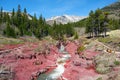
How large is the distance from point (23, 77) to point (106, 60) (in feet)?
64.5

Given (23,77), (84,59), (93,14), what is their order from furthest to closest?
(93,14) → (84,59) → (23,77)

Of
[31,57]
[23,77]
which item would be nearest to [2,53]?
[31,57]

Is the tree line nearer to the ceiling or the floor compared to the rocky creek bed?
nearer to the ceiling

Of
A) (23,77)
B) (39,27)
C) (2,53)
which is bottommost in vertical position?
(23,77)

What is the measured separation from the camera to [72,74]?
4872 cm

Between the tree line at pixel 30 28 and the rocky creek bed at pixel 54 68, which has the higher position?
the tree line at pixel 30 28

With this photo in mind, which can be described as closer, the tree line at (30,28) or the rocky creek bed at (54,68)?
the rocky creek bed at (54,68)

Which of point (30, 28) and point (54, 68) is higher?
point (30, 28)

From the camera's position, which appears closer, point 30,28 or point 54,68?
point 54,68

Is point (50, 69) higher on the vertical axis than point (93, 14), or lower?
lower

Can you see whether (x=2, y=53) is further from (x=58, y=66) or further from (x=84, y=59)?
(x=84, y=59)

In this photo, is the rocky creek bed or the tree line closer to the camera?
the rocky creek bed

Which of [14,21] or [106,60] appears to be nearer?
[106,60]

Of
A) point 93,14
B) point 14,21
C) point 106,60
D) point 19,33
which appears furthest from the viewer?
point 14,21
